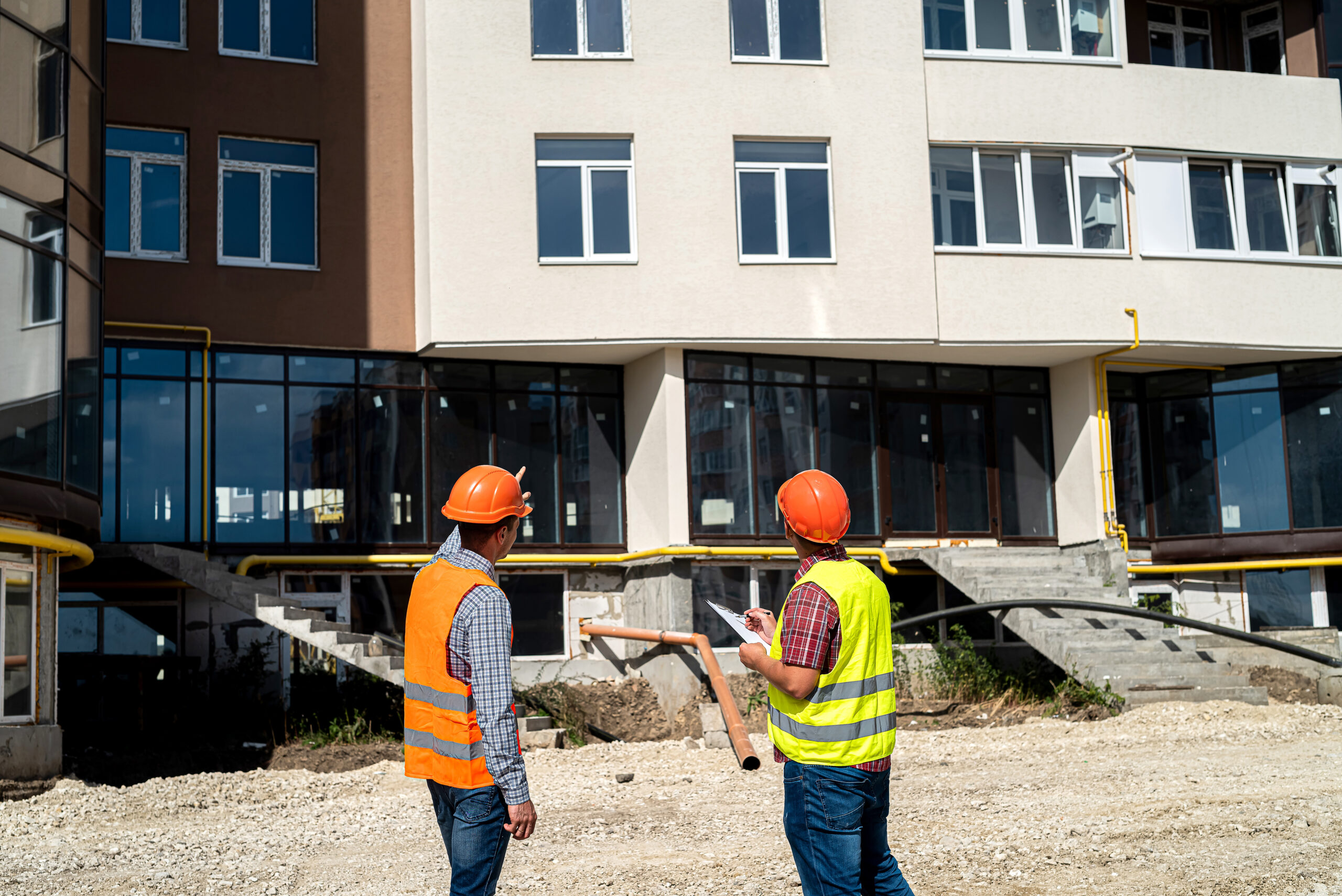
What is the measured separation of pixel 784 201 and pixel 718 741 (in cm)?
767

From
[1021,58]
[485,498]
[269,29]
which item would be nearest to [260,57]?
[269,29]

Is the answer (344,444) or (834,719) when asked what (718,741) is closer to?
(344,444)

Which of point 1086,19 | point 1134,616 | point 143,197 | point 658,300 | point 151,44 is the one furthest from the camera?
point 1086,19

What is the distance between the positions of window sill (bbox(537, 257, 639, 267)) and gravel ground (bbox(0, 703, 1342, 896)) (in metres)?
6.65

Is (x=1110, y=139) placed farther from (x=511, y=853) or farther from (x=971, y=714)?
(x=511, y=853)

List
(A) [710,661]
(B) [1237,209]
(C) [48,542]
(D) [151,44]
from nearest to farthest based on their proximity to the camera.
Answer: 1. (C) [48,542]
2. (A) [710,661]
3. (D) [151,44]
4. (B) [1237,209]

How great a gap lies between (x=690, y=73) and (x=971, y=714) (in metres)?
9.25

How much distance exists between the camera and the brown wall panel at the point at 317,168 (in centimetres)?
1786

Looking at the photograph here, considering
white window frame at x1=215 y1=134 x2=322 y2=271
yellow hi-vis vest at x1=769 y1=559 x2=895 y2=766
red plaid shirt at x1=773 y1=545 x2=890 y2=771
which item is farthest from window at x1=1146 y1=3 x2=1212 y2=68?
red plaid shirt at x1=773 y1=545 x2=890 y2=771

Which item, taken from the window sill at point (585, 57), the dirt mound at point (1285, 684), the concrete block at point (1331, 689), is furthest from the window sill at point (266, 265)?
the concrete block at point (1331, 689)

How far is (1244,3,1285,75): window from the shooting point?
71.9 feet

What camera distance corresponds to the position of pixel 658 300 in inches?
719

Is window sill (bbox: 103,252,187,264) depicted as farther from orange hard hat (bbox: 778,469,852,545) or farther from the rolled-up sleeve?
orange hard hat (bbox: 778,469,852,545)

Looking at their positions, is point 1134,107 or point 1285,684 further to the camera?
point 1134,107
